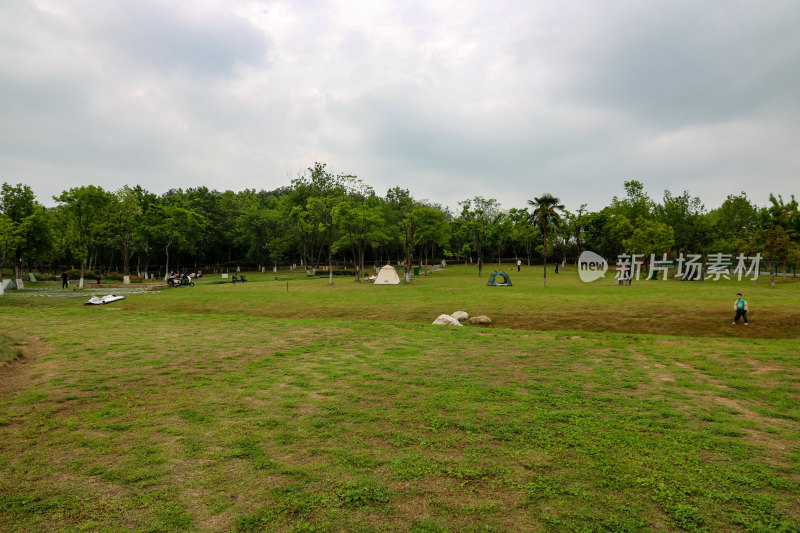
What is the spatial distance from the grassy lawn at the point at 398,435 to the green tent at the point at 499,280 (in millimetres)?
24693

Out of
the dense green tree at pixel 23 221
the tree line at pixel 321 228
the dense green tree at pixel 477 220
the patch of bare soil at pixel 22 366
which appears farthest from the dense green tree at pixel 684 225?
the dense green tree at pixel 23 221

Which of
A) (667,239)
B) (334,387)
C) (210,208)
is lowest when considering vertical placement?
(334,387)

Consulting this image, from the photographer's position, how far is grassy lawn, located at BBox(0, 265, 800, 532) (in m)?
4.44

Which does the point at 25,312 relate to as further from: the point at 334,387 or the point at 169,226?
the point at 169,226

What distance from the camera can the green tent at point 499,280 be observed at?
39588 millimetres

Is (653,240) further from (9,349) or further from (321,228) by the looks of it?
(9,349)

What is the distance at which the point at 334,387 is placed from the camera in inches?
363

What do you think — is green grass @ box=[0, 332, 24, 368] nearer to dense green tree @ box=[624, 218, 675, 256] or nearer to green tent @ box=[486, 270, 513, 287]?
Result: green tent @ box=[486, 270, 513, 287]

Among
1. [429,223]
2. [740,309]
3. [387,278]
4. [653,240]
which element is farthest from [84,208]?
[653,240]

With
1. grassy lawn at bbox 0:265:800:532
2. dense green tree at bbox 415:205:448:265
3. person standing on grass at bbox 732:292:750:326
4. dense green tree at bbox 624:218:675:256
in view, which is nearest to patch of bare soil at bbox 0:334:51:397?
grassy lawn at bbox 0:265:800:532

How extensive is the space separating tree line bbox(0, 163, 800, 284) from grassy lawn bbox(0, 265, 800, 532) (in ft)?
103

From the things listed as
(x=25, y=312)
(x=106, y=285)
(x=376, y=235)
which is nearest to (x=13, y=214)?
(x=106, y=285)

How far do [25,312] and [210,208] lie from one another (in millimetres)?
59473

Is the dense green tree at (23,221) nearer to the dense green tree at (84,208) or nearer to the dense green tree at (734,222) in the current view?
the dense green tree at (84,208)
